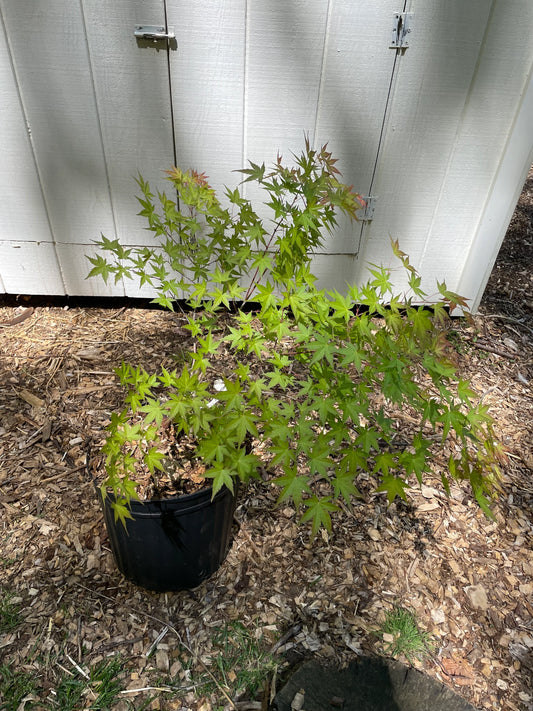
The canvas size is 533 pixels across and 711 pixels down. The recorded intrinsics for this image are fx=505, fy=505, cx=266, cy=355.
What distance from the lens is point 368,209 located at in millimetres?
2660

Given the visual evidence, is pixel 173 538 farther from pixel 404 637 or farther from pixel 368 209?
pixel 368 209

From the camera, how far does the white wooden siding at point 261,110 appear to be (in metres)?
2.19

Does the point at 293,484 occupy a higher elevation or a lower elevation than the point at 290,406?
lower

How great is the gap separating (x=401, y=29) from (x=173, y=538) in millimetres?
2273

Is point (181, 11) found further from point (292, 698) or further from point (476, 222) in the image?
point (292, 698)

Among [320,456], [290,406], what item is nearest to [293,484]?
[320,456]

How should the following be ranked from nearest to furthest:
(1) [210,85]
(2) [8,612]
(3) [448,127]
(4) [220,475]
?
(4) [220,475]
(2) [8,612]
(1) [210,85]
(3) [448,127]

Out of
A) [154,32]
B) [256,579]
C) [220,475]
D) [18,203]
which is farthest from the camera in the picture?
[18,203]

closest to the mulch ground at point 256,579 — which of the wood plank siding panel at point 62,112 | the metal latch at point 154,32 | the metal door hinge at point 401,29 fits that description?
the wood plank siding panel at point 62,112

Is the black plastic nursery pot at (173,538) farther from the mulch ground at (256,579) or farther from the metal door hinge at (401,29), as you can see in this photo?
the metal door hinge at (401,29)

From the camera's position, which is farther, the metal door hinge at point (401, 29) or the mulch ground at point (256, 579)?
the metal door hinge at point (401, 29)

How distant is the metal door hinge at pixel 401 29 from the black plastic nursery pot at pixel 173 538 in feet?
6.71

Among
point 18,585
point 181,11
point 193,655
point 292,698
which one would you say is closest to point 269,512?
point 193,655

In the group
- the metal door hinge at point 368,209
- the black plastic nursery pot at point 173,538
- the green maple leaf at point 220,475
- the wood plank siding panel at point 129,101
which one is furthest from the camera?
the metal door hinge at point 368,209
